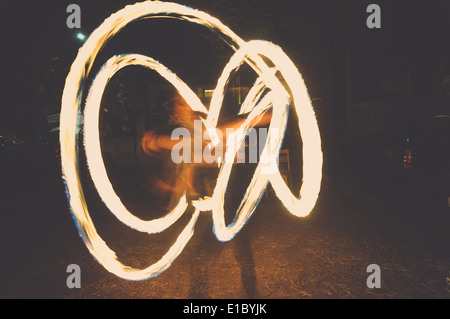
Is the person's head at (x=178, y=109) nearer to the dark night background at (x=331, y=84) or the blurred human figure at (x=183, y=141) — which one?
the blurred human figure at (x=183, y=141)

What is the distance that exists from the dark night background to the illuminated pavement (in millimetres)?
55

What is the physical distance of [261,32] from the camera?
12531mm

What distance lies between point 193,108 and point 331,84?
5575 mm

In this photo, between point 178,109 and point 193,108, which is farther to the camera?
point 193,108

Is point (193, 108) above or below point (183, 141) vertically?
above

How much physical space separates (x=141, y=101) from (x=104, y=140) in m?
9.14

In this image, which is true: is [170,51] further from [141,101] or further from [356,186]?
[356,186]

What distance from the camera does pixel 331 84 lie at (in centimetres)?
1067

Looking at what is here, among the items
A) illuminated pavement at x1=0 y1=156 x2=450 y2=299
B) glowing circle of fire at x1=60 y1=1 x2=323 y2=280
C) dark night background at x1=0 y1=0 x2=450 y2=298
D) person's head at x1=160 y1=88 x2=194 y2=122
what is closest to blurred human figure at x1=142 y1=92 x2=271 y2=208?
person's head at x1=160 y1=88 x2=194 y2=122

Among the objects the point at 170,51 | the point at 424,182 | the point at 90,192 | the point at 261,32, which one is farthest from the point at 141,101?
the point at 424,182

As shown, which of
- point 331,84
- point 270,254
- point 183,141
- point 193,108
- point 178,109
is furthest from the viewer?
point 331,84

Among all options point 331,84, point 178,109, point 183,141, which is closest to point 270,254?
point 183,141

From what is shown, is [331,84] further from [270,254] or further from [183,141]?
[270,254]

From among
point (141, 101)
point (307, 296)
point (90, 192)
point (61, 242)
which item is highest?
point (141, 101)
